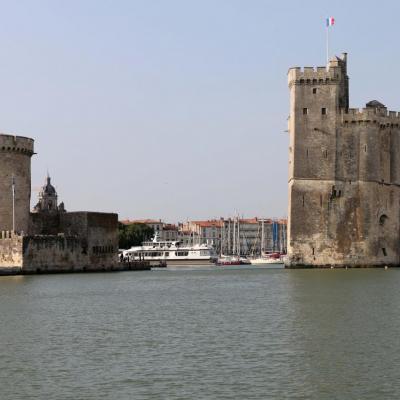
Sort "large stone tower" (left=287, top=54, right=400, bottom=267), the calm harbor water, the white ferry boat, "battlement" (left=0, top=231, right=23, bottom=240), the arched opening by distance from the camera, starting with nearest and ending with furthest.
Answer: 1. the calm harbor water
2. "battlement" (left=0, top=231, right=23, bottom=240)
3. "large stone tower" (left=287, top=54, right=400, bottom=267)
4. the arched opening
5. the white ferry boat

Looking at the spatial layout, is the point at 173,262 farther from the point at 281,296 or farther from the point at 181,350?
the point at 181,350

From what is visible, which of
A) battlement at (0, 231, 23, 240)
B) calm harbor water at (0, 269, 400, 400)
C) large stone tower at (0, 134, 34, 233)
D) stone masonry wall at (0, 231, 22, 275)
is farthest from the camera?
large stone tower at (0, 134, 34, 233)

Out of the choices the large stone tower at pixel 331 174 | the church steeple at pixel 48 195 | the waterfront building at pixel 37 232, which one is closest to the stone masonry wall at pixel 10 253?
the waterfront building at pixel 37 232

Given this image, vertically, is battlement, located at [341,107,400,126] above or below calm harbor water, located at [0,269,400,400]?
above

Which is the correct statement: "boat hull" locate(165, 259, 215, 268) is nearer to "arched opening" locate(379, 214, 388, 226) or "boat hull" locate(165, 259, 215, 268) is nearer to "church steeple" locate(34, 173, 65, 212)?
"church steeple" locate(34, 173, 65, 212)

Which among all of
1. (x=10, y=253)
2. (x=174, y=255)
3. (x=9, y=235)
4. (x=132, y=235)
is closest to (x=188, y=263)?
(x=174, y=255)

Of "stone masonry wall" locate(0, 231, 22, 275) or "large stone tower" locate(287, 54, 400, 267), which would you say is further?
"large stone tower" locate(287, 54, 400, 267)

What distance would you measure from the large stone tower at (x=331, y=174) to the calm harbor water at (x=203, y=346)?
1950cm

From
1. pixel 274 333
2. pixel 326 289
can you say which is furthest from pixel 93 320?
pixel 326 289

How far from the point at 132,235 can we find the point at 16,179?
198 feet

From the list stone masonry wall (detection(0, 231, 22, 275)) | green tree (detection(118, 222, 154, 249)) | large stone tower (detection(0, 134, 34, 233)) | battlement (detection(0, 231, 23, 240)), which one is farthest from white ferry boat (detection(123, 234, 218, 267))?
stone masonry wall (detection(0, 231, 22, 275))

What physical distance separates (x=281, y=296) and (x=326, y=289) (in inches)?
121

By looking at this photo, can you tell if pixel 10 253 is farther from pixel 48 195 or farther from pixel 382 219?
pixel 48 195

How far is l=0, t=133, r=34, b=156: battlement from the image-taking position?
52000mm
